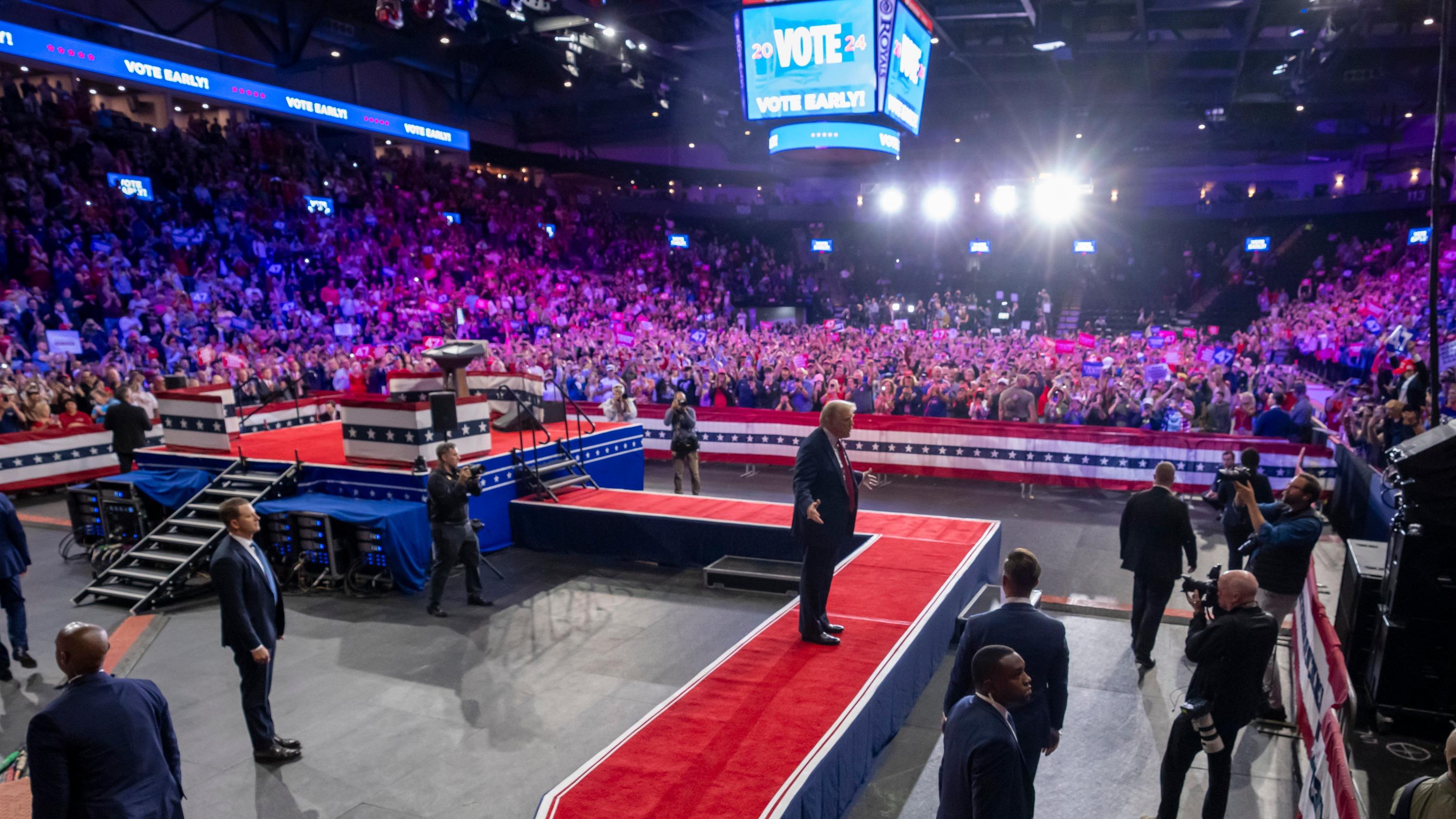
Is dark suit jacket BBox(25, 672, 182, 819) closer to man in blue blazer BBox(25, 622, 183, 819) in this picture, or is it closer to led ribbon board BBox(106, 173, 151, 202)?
man in blue blazer BBox(25, 622, 183, 819)

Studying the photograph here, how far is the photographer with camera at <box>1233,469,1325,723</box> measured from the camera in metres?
6.05

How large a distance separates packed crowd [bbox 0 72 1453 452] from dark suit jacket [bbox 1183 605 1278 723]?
7.11 meters

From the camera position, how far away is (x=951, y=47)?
22.1 metres

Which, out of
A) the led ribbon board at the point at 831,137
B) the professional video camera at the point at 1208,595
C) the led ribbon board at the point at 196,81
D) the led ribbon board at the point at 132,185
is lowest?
the professional video camera at the point at 1208,595

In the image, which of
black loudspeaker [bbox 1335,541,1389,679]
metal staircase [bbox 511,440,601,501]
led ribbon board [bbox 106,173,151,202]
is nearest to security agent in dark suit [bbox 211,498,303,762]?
metal staircase [bbox 511,440,601,501]

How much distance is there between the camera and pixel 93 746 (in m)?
3.60

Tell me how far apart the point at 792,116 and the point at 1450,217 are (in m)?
26.6

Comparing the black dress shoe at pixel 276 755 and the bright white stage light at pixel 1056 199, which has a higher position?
the bright white stage light at pixel 1056 199

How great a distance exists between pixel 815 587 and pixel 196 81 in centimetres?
2353

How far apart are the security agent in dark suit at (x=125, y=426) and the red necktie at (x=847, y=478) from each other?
39.4 ft

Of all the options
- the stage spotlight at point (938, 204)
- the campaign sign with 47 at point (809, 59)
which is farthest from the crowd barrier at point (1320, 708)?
the stage spotlight at point (938, 204)

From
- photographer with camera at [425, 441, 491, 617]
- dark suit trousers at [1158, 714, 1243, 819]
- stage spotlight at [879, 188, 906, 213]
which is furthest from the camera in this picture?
stage spotlight at [879, 188, 906, 213]

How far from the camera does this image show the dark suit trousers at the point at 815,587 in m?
6.14

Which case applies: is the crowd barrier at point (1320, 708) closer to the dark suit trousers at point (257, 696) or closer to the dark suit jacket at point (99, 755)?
the dark suit jacket at point (99, 755)
